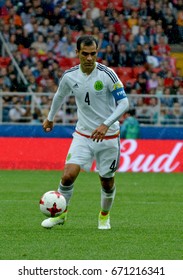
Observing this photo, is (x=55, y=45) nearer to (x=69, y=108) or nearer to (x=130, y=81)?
(x=130, y=81)

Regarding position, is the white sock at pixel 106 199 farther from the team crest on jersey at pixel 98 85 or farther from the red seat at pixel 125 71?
the red seat at pixel 125 71

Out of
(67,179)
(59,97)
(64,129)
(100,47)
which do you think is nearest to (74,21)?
(100,47)

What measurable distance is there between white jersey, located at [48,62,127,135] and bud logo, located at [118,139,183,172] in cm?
1235

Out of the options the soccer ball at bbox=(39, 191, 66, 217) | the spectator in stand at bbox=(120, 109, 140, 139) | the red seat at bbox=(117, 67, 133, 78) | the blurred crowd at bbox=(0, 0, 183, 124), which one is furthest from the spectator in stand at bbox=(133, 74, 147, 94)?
the soccer ball at bbox=(39, 191, 66, 217)

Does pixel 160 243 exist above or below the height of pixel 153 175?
above

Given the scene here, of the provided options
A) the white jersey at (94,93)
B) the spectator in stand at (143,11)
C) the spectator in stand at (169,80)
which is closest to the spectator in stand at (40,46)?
the spectator in stand at (143,11)

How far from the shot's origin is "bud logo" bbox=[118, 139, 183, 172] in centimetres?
2417

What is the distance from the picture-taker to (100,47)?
29.5 meters

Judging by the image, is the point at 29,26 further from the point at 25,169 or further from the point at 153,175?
the point at 153,175

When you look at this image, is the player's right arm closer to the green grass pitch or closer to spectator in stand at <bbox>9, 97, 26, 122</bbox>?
the green grass pitch

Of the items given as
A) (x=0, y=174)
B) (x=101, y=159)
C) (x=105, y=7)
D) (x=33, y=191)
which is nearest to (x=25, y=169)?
(x=0, y=174)

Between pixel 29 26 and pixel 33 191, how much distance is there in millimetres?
12343

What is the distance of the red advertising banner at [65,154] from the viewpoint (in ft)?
79.5

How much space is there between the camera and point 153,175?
23312 mm
